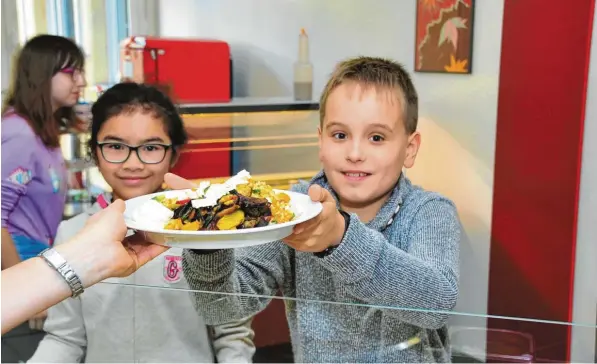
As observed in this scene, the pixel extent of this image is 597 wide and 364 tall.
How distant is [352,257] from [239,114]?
0.97 m

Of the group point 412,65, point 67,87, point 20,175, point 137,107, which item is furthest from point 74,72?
point 412,65

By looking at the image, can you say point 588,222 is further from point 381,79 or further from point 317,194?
point 317,194

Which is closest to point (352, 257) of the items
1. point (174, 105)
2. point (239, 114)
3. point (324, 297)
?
point (324, 297)

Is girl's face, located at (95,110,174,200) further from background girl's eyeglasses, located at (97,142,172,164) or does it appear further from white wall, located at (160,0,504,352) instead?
white wall, located at (160,0,504,352)

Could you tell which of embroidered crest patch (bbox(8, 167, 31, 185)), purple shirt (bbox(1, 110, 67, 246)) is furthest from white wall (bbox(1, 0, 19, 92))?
embroidered crest patch (bbox(8, 167, 31, 185))

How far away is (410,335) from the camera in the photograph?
0.98 m

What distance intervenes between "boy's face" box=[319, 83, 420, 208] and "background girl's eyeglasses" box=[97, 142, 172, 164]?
16.2 inches

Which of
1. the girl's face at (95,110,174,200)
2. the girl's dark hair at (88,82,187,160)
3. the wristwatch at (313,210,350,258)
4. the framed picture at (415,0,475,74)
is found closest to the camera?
the wristwatch at (313,210,350,258)

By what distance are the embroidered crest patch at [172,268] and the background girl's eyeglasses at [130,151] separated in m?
0.30

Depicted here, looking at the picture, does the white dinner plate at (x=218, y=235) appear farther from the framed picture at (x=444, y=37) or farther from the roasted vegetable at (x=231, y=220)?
the framed picture at (x=444, y=37)

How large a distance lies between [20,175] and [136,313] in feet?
2.60

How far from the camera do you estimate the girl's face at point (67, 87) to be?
70.9 inches

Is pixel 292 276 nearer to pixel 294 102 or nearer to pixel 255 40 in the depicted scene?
pixel 294 102

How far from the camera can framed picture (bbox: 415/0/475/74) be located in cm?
161
